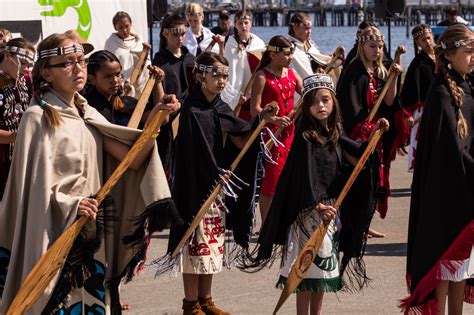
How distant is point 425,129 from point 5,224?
228cm

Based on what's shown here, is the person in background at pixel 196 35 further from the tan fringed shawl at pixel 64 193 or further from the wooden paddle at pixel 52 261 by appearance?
the wooden paddle at pixel 52 261

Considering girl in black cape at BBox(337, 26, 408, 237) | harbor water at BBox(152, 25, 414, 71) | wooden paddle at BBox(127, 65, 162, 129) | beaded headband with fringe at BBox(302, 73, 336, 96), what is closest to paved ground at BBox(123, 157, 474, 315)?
girl in black cape at BBox(337, 26, 408, 237)

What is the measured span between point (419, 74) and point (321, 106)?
494 centimetres

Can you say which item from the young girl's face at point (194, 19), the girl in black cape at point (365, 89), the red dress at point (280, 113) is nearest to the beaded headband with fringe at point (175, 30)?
the red dress at point (280, 113)

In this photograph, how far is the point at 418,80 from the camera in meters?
12.2

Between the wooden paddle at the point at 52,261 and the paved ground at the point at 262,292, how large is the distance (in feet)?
7.31

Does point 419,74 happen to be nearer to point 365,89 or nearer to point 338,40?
point 365,89

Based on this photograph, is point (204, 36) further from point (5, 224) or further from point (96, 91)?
point (5, 224)

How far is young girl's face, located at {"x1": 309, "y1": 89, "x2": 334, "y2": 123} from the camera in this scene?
7.39 m

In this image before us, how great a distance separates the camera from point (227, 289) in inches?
349

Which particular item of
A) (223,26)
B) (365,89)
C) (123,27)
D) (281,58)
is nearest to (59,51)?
(281,58)

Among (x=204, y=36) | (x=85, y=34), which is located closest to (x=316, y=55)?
(x=204, y=36)

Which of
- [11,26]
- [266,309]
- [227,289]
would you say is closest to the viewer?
[266,309]

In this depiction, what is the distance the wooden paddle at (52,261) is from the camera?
591 centimetres
